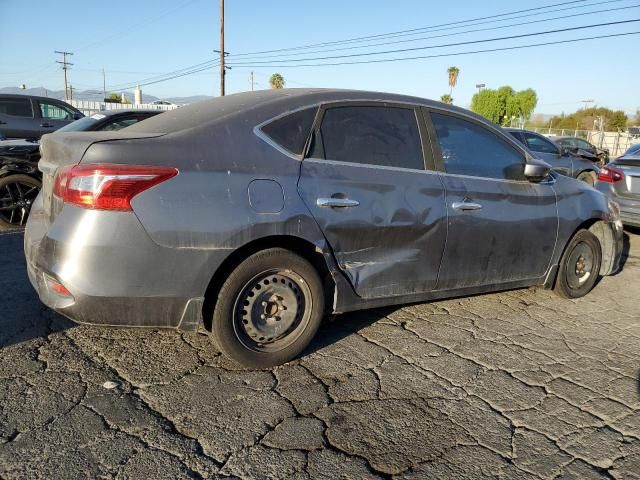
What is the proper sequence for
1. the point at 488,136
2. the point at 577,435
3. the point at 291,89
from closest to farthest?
1. the point at 577,435
2. the point at 291,89
3. the point at 488,136

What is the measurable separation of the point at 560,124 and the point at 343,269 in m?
74.2

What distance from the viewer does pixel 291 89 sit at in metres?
3.51

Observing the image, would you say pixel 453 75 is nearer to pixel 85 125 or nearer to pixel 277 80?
pixel 277 80

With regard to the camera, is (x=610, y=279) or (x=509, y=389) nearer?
(x=509, y=389)

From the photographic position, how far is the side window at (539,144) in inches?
439

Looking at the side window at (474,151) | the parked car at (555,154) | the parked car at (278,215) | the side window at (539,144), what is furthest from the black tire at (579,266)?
the side window at (539,144)

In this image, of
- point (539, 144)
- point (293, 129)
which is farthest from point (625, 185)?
point (293, 129)

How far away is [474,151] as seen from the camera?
153 inches

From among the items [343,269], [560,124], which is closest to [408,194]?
[343,269]

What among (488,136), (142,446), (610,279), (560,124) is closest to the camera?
(142,446)

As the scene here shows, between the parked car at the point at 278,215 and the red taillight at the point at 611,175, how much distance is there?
397 cm

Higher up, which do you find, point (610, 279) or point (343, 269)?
point (343, 269)

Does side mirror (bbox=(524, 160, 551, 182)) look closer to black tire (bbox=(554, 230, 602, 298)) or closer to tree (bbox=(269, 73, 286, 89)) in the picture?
black tire (bbox=(554, 230, 602, 298))

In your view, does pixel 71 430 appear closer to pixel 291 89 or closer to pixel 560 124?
pixel 291 89
